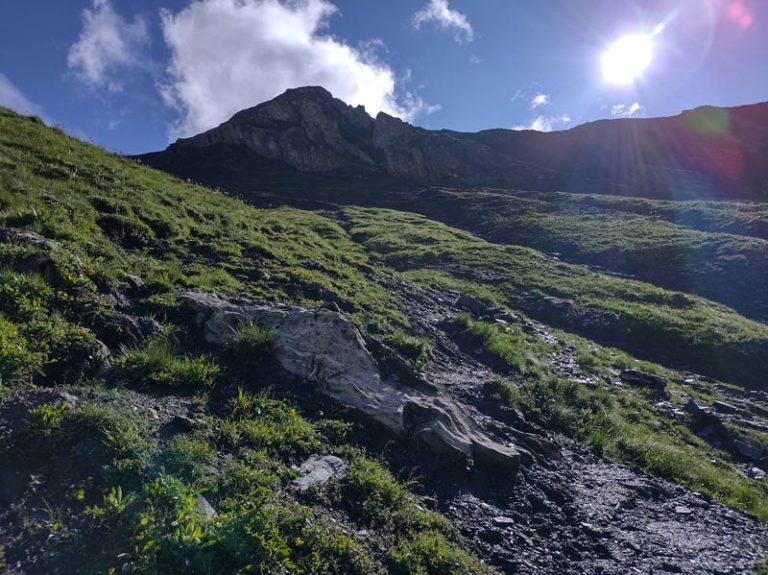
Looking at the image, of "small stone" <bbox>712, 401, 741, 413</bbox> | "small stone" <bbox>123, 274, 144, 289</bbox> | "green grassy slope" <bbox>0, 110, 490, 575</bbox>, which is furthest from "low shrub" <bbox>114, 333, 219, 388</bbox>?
"small stone" <bbox>712, 401, 741, 413</bbox>

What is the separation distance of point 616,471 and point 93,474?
10511 millimetres

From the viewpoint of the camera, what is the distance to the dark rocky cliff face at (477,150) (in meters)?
89.5

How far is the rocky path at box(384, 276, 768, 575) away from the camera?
734 cm

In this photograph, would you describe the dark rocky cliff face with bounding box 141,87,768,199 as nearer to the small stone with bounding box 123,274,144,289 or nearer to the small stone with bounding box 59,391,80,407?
the small stone with bounding box 123,274,144,289

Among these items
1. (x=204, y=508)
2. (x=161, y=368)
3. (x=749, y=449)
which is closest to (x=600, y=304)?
(x=749, y=449)

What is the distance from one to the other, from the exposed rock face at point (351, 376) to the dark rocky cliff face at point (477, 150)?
75928mm

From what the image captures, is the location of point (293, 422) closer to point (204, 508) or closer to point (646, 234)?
point (204, 508)

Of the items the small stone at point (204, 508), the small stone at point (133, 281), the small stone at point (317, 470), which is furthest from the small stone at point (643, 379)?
the small stone at point (133, 281)

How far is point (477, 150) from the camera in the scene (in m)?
103

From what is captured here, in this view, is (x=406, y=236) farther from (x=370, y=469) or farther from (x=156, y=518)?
(x=156, y=518)

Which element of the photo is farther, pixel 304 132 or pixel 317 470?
pixel 304 132

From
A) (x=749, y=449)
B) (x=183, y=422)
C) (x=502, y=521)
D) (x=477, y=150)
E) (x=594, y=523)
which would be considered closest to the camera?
(x=183, y=422)

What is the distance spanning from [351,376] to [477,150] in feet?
333

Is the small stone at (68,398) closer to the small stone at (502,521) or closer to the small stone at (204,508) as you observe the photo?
the small stone at (204,508)
